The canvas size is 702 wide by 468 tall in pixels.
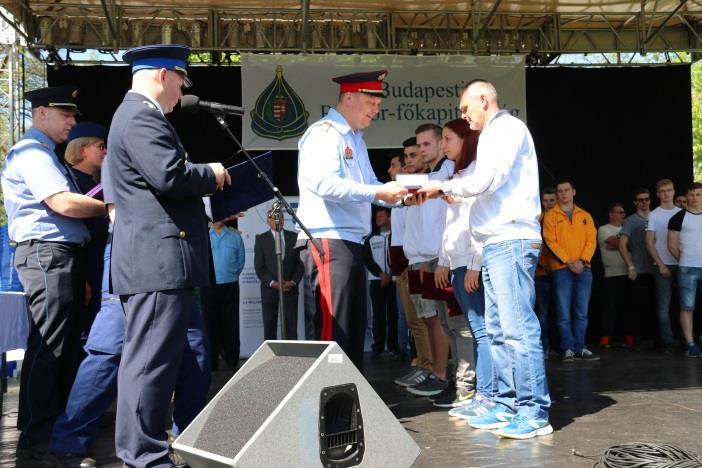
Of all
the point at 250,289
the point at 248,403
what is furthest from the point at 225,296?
the point at 248,403

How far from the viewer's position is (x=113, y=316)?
3.63m

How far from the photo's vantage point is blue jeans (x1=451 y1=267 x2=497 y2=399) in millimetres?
4500

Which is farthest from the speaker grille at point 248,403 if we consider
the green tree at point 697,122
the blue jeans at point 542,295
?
the green tree at point 697,122

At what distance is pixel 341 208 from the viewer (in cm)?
387

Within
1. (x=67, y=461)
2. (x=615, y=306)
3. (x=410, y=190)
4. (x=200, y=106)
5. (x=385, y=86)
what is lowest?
(x=67, y=461)

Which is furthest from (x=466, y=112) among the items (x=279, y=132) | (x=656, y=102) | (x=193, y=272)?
(x=656, y=102)

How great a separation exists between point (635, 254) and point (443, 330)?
459 cm

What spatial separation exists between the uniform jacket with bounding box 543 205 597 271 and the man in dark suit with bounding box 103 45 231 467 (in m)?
5.51

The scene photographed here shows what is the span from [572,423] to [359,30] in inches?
276

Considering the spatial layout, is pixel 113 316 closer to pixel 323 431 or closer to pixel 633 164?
pixel 323 431

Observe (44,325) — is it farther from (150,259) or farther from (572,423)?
(572,423)

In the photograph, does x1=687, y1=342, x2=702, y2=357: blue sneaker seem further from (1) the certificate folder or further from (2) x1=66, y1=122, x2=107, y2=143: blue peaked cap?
(2) x1=66, y1=122, x2=107, y2=143: blue peaked cap

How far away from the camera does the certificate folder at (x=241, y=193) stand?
3451 mm

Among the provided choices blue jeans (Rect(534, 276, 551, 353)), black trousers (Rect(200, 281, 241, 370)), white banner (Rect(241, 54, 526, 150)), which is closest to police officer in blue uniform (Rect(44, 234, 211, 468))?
black trousers (Rect(200, 281, 241, 370))
